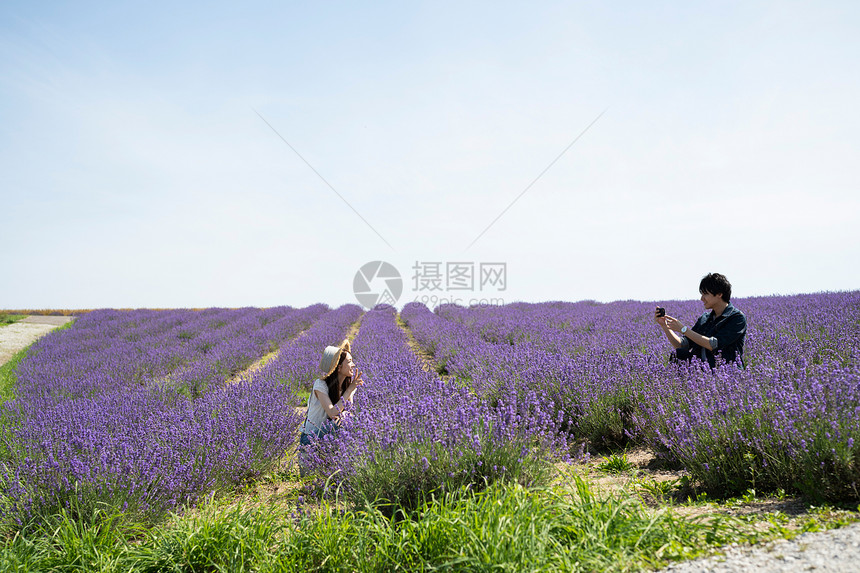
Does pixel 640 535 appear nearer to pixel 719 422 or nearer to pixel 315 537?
pixel 719 422

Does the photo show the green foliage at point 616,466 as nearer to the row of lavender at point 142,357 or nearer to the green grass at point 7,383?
the row of lavender at point 142,357

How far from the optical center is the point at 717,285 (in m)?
3.55

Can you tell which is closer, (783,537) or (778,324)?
(783,537)

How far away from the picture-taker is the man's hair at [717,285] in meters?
3.54

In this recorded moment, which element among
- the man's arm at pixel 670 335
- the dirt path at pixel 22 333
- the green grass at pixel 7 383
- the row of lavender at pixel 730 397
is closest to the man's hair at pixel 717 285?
the man's arm at pixel 670 335

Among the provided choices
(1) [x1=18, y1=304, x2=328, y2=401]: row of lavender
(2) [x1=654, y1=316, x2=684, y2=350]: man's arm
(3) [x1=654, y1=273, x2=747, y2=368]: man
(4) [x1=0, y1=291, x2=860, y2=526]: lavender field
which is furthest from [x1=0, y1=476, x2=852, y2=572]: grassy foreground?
A: (1) [x1=18, y1=304, x2=328, y2=401]: row of lavender

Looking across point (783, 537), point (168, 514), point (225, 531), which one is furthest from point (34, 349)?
point (783, 537)

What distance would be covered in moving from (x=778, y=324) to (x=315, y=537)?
6.11 meters

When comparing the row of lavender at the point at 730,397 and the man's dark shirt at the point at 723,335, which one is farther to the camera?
the man's dark shirt at the point at 723,335

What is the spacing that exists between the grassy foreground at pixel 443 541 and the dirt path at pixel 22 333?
40.5 ft

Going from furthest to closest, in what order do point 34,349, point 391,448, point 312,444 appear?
point 34,349 → point 312,444 → point 391,448

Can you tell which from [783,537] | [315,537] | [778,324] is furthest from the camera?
[778,324]

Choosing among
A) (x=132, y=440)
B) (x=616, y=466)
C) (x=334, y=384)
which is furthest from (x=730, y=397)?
(x=132, y=440)

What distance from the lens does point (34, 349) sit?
34.5 feet
